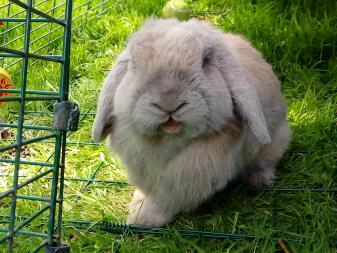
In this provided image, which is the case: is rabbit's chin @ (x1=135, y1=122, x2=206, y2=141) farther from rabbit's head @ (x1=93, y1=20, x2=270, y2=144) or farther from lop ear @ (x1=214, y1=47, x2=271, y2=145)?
lop ear @ (x1=214, y1=47, x2=271, y2=145)

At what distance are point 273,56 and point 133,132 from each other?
1.89 m

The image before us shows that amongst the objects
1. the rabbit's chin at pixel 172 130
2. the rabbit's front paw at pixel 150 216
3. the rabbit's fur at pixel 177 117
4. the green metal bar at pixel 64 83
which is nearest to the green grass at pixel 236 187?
the rabbit's front paw at pixel 150 216

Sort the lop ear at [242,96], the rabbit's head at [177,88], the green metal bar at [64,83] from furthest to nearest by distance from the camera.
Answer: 1. the lop ear at [242,96]
2. the rabbit's head at [177,88]
3. the green metal bar at [64,83]

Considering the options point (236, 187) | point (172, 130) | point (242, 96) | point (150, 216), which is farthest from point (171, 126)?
point (236, 187)

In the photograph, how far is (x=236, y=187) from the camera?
2592 mm

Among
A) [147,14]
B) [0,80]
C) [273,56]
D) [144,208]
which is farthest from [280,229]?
[147,14]

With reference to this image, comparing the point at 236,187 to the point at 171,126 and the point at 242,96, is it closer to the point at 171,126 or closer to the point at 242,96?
the point at 242,96

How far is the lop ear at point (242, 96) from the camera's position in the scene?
207 centimetres

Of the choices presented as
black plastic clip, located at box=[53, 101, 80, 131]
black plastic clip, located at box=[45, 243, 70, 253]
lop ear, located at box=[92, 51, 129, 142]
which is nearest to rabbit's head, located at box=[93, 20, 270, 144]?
lop ear, located at box=[92, 51, 129, 142]

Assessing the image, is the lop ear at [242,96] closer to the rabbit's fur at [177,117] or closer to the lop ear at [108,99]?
the rabbit's fur at [177,117]

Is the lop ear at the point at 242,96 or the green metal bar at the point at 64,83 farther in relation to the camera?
the lop ear at the point at 242,96

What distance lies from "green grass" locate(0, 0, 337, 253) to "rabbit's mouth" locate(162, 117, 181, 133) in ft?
1.61

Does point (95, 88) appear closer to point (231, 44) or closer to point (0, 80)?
point (0, 80)

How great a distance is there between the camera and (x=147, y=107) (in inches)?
72.4
